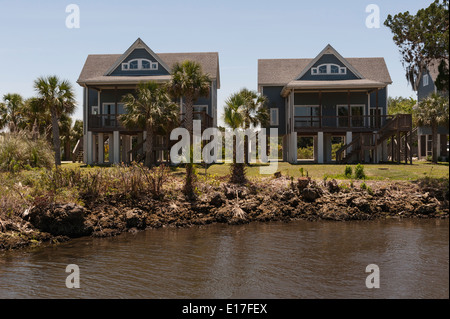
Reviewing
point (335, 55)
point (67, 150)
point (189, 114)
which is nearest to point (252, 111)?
point (189, 114)

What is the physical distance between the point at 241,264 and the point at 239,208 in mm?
7083

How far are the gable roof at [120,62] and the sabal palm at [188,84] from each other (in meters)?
4.01

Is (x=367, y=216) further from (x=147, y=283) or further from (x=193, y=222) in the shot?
(x=147, y=283)

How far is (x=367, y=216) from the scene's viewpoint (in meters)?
18.3

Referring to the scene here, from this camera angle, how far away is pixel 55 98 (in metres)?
28.4

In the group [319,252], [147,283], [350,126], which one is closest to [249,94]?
[350,126]

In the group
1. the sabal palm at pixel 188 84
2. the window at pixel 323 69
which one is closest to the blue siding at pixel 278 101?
the window at pixel 323 69

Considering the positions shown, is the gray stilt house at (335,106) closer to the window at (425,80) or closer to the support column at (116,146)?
the window at (425,80)

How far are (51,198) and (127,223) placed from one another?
2.94 meters

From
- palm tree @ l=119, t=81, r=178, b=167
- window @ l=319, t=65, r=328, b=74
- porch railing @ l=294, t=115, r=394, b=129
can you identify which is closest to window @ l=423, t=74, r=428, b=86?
porch railing @ l=294, t=115, r=394, b=129

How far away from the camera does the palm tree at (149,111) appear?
26.3m

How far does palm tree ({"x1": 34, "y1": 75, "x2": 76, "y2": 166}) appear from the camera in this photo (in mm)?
28291

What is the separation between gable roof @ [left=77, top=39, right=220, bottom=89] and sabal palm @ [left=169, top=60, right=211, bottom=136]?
4009mm

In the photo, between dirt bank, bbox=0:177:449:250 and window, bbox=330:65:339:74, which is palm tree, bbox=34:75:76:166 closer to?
dirt bank, bbox=0:177:449:250
